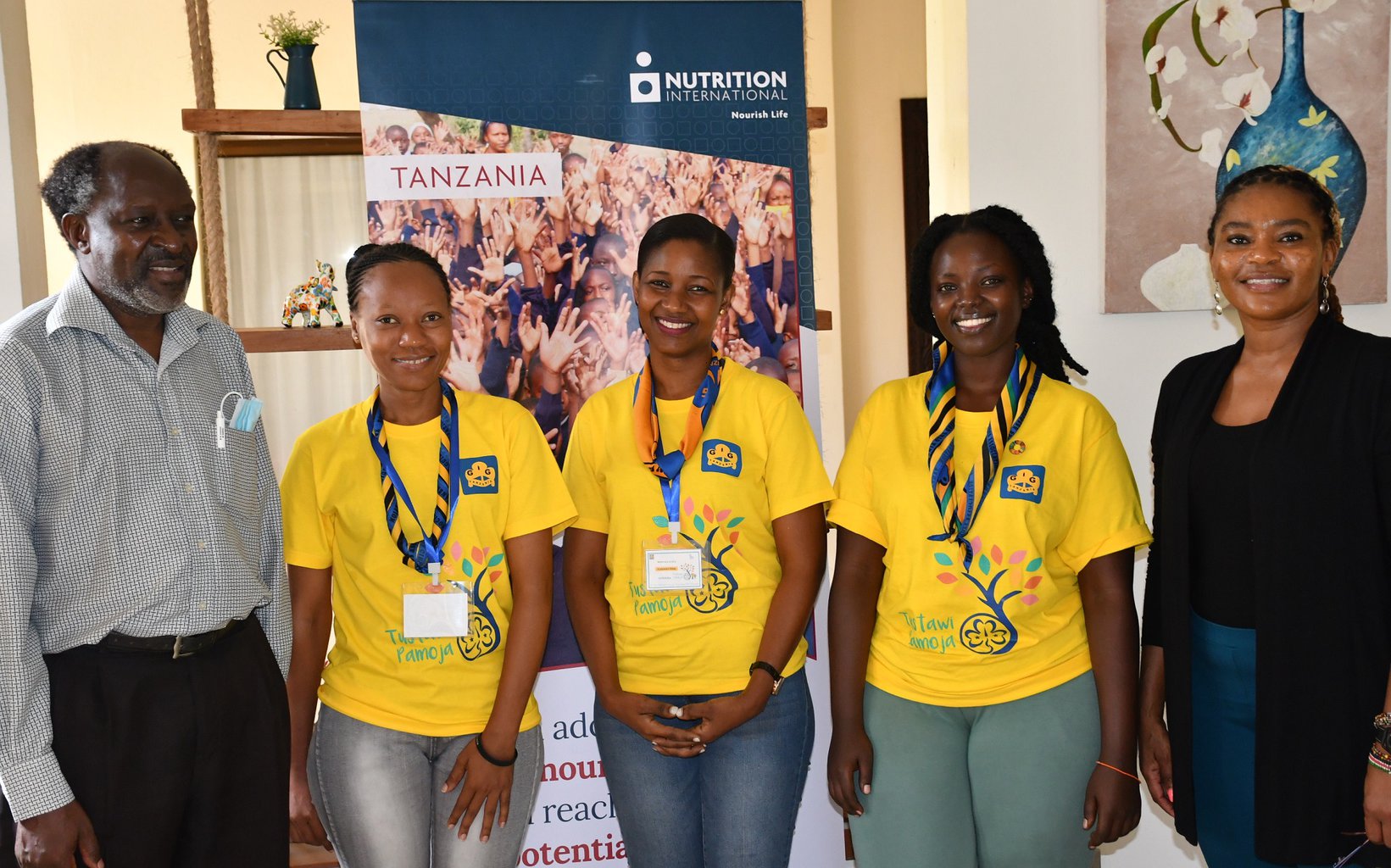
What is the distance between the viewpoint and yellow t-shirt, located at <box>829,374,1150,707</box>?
1.99m

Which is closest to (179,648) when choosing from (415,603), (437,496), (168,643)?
(168,643)

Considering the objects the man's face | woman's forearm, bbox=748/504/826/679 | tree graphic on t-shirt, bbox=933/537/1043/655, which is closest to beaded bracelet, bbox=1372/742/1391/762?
tree graphic on t-shirt, bbox=933/537/1043/655

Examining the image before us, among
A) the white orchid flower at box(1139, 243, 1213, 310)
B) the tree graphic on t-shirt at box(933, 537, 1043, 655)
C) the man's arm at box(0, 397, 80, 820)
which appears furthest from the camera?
the white orchid flower at box(1139, 243, 1213, 310)

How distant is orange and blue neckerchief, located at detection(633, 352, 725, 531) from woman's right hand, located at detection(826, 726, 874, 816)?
0.51 metres

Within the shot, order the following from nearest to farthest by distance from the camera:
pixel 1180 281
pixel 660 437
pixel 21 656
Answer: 1. pixel 21 656
2. pixel 660 437
3. pixel 1180 281

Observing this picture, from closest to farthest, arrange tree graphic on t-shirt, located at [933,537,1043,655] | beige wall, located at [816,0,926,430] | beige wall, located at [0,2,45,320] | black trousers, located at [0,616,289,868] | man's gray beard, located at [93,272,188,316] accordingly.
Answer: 1. black trousers, located at [0,616,289,868]
2. man's gray beard, located at [93,272,188,316]
3. tree graphic on t-shirt, located at [933,537,1043,655]
4. beige wall, located at [0,2,45,320]
5. beige wall, located at [816,0,926,430]

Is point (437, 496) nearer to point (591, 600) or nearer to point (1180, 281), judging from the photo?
point (591, 600)

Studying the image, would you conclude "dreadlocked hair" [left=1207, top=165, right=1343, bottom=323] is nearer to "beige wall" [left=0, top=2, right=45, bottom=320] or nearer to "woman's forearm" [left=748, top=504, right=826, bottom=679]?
"woman's forearm" [left=748, top=504, right=826, bottom=679]

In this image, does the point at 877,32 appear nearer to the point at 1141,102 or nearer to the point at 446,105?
the point at 1141,102

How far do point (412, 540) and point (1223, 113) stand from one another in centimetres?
233

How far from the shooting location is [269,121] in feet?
9.19

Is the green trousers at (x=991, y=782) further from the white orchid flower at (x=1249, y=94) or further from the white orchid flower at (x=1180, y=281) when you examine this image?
the white orchid flower at (x=1249, y=94)

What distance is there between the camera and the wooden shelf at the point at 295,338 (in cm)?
286

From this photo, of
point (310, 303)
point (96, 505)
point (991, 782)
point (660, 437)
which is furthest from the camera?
point (310, 303)
